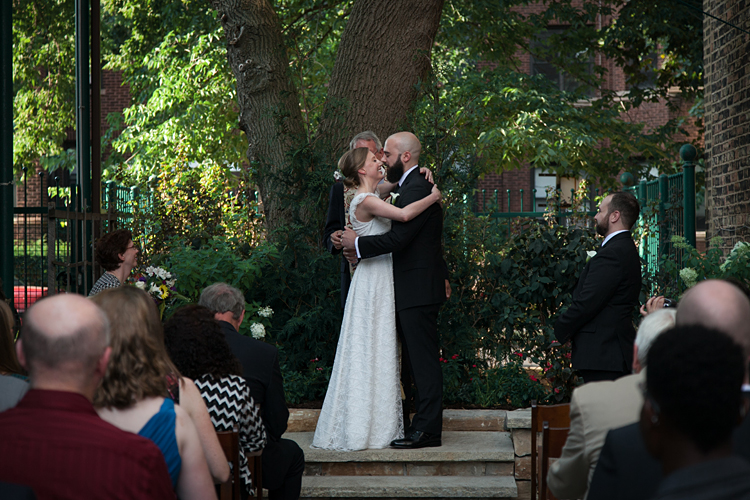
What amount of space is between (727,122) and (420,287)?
178 inches

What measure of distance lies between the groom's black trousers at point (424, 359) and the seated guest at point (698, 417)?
11.3 ft

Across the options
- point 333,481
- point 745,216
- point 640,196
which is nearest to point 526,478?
point 333,481

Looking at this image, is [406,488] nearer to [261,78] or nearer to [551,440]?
[551,440]

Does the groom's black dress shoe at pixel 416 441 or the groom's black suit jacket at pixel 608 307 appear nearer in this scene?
the groom's black suit jacket at pixel 608 307

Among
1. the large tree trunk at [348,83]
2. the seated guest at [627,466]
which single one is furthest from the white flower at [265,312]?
the seated guest at [627,466]

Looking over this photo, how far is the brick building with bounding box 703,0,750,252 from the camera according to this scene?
723 cm

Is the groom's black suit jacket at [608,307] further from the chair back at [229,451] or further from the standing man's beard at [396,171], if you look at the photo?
the chair back at [229,451]

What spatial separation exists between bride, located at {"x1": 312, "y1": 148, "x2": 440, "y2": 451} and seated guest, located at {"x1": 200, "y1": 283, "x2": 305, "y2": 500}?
3.52 feet

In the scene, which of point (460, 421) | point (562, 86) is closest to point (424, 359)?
point (460, 421)

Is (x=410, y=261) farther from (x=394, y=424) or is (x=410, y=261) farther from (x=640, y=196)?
(x=640, y=196)

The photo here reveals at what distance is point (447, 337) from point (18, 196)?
36.9 feet

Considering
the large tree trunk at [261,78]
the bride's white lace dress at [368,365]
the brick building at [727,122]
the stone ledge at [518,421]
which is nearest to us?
the bride's white lace dress at [368,365]

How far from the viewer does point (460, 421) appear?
18.8 ft

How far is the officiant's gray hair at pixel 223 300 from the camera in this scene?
3.80 metres
